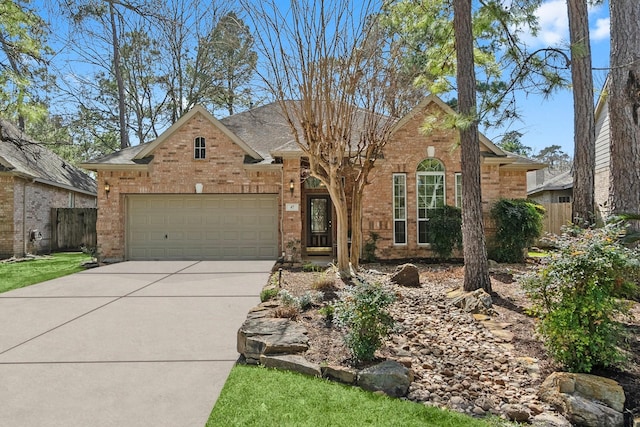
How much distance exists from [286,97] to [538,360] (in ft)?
23.8

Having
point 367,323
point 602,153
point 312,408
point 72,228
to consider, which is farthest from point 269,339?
point 72,228

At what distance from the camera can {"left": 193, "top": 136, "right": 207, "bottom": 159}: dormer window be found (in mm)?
13133

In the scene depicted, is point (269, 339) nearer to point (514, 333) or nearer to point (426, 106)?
point (514, 333)

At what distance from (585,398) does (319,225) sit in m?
11.9

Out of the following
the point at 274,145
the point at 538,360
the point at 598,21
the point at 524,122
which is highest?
the point at 598,21

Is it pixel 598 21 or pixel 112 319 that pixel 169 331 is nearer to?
pixel 112 319

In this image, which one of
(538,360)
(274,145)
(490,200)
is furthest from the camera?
(274,145)

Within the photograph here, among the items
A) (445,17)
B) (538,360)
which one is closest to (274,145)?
(445,17)

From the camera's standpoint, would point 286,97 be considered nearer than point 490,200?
Yes

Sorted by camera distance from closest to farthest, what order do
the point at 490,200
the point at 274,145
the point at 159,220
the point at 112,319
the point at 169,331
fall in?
the point at 169,331
the point at 112,319
the point at 490,200
the point at 159,220
the point at 274,145

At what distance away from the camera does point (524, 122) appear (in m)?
7.50

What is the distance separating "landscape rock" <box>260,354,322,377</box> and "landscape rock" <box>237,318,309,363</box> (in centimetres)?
10

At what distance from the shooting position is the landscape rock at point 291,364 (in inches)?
163

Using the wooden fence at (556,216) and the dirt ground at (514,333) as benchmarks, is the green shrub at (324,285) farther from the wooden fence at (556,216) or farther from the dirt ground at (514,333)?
the wooden fence at (556,216)
